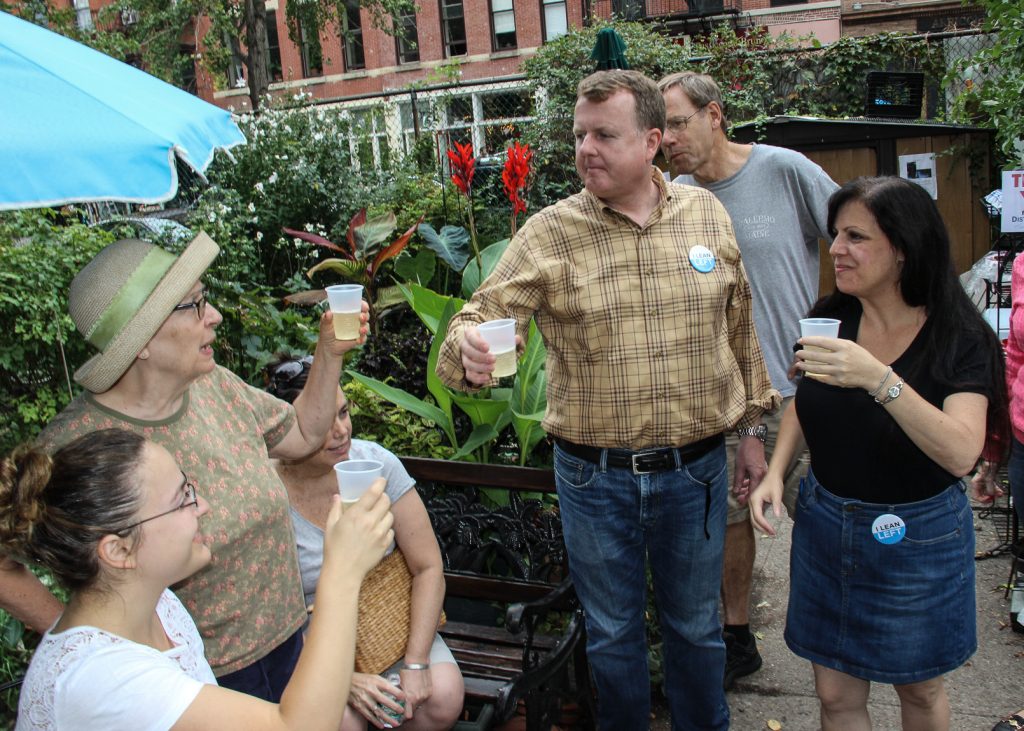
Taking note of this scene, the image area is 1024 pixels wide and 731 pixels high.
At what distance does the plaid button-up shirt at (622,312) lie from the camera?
2658 mm

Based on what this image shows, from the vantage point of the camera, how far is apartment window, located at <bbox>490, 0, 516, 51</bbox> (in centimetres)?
2833

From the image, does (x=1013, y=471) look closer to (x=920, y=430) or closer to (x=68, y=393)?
(x=920, y=430)

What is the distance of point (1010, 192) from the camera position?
15.8 feet

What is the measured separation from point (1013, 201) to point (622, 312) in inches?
131

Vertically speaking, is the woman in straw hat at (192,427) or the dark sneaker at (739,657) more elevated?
the woman in straw hat at (192,427)

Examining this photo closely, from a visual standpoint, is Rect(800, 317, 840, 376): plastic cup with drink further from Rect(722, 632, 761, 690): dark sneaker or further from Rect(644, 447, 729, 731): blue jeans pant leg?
Rect(722, 632, 761, 690): dark sneaker

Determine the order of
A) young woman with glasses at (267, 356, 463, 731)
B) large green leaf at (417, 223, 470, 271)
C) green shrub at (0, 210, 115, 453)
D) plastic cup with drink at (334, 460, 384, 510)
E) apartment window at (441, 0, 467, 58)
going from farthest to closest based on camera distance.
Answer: apartment window at (441, 0, 467, 58) → large green leaf at (417, 223, 470, 271) → green shrub at (0, 210, 115, 453) → young woman with glasses at (267, 356, 463, 731) → plastic cup with drink at (334, 460, 384, 510)

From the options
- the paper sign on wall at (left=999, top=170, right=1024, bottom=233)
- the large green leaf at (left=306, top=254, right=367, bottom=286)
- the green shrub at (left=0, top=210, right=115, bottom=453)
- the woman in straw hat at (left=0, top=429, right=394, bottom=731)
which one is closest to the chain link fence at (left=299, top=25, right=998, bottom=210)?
the large green leaf at (left=306, top=254, right=367, bottom=286)

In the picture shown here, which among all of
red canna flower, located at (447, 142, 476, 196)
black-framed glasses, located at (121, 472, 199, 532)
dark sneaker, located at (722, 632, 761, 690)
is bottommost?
dark sneaker, located at (722, 632, 761, 690)

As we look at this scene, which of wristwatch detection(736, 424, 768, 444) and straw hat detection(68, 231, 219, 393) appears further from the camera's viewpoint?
wristwatch detection(736, 424, 768, 444)

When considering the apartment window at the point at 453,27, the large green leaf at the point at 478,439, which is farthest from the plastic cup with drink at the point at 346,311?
the apartment window at the point at 453,27

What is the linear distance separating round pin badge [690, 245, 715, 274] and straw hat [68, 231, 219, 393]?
4.73 ft

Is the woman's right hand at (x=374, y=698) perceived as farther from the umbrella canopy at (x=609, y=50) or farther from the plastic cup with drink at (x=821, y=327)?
the umbrella canopy at (x=609, y=50)

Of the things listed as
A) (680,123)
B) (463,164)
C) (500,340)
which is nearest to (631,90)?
(680,123)
